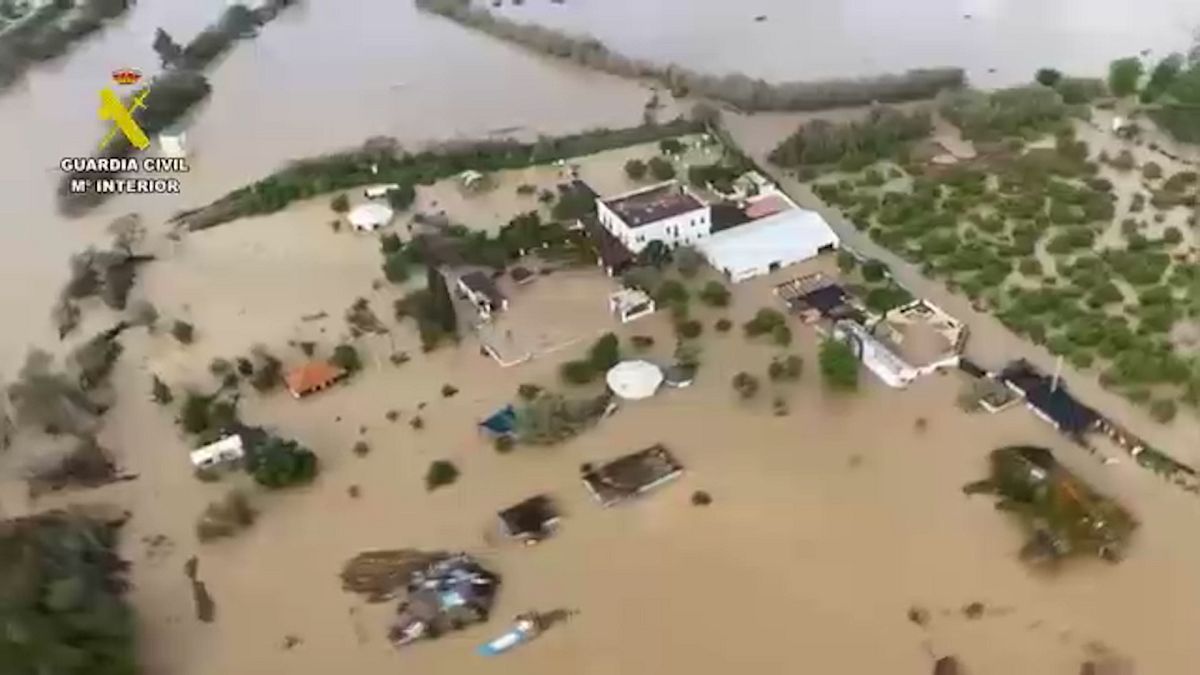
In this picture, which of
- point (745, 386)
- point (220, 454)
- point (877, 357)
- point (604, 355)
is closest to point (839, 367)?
point (877, 357)

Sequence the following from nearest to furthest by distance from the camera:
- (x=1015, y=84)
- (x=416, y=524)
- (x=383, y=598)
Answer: (x=383, y=598) → (x=416, y=524) → (x=1015, y=84)

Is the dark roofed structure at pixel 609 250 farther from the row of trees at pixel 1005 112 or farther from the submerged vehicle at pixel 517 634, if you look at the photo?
the row of trees at pixel 1005 112

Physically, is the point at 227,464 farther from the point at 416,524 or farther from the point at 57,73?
the point at 57,73

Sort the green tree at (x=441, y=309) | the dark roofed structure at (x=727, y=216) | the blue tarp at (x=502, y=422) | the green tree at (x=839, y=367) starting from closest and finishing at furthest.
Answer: the blue tarp at (x=502, y=422) < the green tree at (x=839, y=367) < the green tree at (x=441, y=309) < the dark roofed structure at (x=727, y=216)

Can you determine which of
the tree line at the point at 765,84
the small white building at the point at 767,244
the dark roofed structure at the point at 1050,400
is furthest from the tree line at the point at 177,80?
the dark roofed structure at the point at 1050,400

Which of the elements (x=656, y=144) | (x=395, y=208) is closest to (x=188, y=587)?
(x=395, y=208)

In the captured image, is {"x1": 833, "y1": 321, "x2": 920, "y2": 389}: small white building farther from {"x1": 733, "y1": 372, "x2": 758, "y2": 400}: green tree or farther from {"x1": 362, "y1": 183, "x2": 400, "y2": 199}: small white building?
{"x1": 362, "y1": 183, "x2": 400, "y2": 199}: small white building
